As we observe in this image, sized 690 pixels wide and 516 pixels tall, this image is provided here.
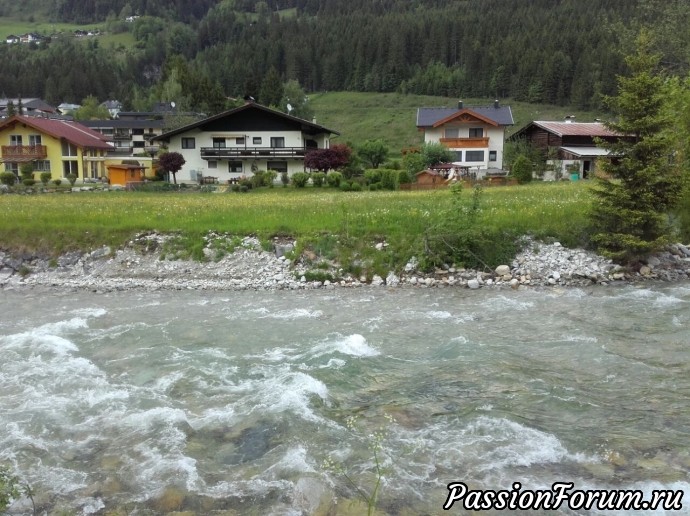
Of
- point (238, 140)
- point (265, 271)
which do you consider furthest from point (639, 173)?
point (238, 140)

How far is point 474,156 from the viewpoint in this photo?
2384 inches

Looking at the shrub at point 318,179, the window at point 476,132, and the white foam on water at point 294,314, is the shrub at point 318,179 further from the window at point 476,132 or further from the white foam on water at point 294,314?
the white foam on water at point 294,314

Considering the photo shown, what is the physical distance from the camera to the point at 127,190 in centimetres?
4328

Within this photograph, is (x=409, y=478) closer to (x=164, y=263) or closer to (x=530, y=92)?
(x=164, y=263)

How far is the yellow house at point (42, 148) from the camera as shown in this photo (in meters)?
55.5

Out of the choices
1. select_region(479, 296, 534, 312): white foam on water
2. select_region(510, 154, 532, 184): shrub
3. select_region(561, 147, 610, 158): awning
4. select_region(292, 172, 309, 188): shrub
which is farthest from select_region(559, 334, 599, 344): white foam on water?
select_region(561, 147, 610, 158): awning

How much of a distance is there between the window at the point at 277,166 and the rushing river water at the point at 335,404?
3841 centimetres

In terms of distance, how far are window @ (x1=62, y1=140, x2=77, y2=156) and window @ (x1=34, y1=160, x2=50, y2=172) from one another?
6.32ft

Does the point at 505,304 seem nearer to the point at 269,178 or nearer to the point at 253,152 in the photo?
the point at 269,178

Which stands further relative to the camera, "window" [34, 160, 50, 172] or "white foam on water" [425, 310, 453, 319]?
"window" [34, 160, 50, 172]

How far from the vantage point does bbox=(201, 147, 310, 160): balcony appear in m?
51.8

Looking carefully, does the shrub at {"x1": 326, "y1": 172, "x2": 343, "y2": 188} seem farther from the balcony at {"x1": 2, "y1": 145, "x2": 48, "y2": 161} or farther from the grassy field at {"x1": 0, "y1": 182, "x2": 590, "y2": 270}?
the balcony at {"x1": 2, "y1": 145, "x2": 48, "y2": 161}

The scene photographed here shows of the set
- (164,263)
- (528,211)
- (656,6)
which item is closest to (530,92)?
(656,6)

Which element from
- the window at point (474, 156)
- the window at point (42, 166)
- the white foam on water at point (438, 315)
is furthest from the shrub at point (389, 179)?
the window at point (42, 166)
